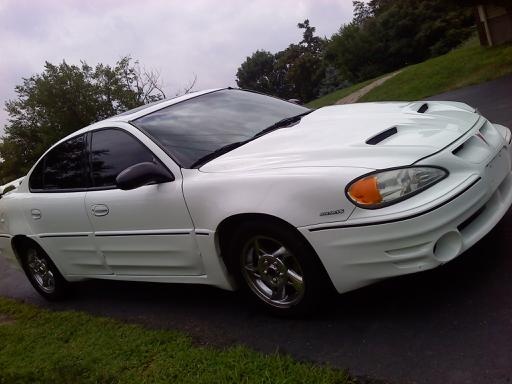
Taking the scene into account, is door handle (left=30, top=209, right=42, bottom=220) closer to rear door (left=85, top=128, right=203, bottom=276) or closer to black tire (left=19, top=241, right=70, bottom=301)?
black tire (left=19, top=241, right=70, bottom=301)

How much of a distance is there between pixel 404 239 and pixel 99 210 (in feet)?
7.68

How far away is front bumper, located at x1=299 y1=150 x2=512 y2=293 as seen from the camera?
2.82 meters

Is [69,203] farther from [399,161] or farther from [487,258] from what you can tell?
[487,258]

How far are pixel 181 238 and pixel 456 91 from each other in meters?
12.0

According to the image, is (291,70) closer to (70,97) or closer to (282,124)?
(70,97)

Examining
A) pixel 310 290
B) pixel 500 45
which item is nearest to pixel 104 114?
pixel 500 45

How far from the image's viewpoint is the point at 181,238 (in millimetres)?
3621

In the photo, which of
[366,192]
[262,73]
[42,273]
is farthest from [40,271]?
[262,73]

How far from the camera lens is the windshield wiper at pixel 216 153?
367 cm

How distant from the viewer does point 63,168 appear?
4.74 metres

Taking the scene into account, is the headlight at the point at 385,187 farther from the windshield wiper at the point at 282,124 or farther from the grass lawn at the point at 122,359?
the windshield wiper at the point at 282,124

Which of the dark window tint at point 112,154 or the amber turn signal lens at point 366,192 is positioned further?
the dark window tint at point 112,154

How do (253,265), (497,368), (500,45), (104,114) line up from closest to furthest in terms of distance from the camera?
1. (497,368)
2. (253,265)
3. (500,45)
4. (104,114)

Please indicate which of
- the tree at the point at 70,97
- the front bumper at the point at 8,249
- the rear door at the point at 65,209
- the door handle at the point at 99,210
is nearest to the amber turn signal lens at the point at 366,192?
the door handle at the point at 99,210
